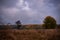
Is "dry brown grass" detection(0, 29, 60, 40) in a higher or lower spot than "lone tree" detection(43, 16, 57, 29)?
lower

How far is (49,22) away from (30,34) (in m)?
0.45

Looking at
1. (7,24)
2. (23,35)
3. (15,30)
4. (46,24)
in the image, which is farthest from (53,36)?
(7,24)

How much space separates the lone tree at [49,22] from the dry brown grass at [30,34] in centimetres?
8

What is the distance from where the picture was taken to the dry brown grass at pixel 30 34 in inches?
105

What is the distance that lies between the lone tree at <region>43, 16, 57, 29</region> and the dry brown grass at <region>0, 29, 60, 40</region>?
0.27 feet

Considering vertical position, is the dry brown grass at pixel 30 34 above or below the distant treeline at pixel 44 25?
below

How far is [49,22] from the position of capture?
2648 mm

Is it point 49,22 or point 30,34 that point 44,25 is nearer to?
point 49,22

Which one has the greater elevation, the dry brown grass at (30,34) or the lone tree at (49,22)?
the lone tree at (49,22)

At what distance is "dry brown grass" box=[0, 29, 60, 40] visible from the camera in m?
2.66

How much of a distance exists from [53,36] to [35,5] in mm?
719

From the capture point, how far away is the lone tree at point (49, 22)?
2.63 meters

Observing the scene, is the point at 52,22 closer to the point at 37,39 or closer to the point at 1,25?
the point at 37,39

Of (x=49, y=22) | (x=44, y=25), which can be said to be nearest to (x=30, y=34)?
(x=44, y=25)
